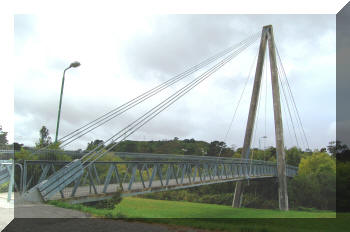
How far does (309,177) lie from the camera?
3709cm

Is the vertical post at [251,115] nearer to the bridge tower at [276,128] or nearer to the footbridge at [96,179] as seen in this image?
the bridge tower at [276,128]

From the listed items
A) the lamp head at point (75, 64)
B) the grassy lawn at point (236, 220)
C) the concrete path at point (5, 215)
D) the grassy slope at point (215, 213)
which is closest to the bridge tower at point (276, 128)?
the grassy slope at point (215, 213)

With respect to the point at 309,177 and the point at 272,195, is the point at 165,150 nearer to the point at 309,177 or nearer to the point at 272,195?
the point at 272,195

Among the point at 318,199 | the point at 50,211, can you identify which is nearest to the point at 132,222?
the point at 50,211

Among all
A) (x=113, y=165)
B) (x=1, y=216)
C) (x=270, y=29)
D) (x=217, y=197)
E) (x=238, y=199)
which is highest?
(x=270, y=29)

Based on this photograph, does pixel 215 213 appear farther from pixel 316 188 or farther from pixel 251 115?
pixel 316 188

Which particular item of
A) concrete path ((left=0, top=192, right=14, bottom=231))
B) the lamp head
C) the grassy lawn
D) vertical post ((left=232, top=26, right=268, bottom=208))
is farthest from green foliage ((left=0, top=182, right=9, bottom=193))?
vertical post ((left=232, top=26, right=268, bottom=208))

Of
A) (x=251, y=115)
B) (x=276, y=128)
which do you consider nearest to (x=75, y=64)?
(x=251, y=115)

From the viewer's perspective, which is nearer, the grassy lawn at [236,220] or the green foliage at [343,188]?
the grassy lawn at [236,220]

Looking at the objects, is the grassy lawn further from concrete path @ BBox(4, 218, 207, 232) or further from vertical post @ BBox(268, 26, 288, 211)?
vertical post @ BBox(268, 26, 288, 211)

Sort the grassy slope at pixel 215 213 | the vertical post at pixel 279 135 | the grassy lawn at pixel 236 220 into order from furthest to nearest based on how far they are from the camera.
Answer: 1. the vertical post at pixel 279 135
2. the grassy slope at pixel 215 213
3. the grassy lawn at pixel 236 220

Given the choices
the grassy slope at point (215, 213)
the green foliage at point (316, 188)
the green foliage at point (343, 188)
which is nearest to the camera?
the grassy slope at point (215, 213)

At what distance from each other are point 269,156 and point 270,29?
3244 centimetres

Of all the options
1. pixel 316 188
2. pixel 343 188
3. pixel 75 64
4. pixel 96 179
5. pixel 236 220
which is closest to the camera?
pixel 96 179
